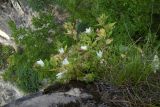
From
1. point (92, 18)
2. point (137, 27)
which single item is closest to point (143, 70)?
point (137, 27)

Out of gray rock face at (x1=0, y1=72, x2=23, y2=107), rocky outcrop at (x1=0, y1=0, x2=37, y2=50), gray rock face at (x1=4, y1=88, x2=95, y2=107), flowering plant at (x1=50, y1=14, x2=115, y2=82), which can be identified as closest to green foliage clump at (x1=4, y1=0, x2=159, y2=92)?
flowering plant at (x1=50, y1=14, x2=115, y2=82)

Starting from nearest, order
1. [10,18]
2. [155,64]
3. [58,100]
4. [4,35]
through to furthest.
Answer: [58,100], [155,64], [4,35], [10,18]

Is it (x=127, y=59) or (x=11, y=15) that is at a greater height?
(x=11, y=15)

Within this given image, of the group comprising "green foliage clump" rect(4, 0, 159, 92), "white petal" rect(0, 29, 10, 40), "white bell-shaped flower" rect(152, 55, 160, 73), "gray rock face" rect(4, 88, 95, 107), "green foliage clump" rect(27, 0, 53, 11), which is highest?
"green foliage clump" rect(27, 0, 53, 11)

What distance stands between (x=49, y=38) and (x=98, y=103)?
219cm

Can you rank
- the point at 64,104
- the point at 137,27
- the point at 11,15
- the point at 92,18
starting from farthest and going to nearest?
1. the point at 11,15
2. the point at 92,18
3. the point at 137,27
4. the point at 64,104

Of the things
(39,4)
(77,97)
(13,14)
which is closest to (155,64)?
(77,97)

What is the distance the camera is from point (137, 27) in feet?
12.4

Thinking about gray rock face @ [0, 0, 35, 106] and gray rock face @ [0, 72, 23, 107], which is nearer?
gray rock face @ [0, 0, 35, 106]

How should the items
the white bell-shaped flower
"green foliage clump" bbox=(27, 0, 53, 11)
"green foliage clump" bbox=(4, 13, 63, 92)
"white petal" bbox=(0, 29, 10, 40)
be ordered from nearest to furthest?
the white bell-shaped flower → "green foliage clump" bbox=(4, 13, 63, 92) → "green foliage clump" bbox=(27, 0, 53, 11) → "white petal" bbox=(0, 29, 10, 40)

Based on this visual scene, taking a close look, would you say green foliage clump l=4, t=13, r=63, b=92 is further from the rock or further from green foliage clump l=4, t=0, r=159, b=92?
the rock

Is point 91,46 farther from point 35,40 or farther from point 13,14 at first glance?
point 13,14

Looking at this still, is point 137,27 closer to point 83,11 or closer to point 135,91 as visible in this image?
point 83,11

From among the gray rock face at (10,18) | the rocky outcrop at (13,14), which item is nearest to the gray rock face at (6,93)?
the gray rock face at (10,18)
